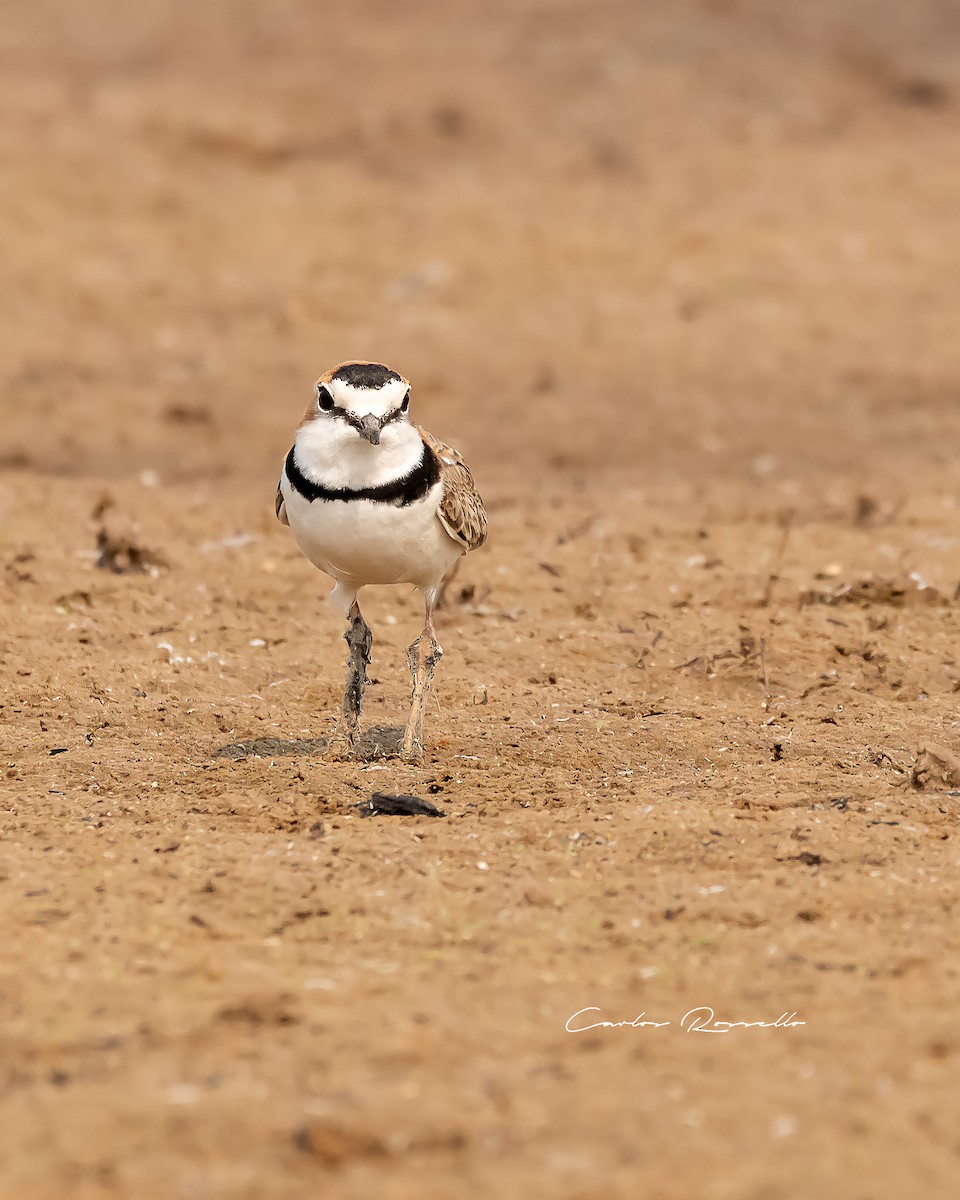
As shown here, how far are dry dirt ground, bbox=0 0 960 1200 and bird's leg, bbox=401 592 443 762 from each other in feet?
0.59

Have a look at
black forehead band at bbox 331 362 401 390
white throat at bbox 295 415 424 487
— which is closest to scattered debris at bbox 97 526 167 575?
white throat at bbox 295 415 424 487

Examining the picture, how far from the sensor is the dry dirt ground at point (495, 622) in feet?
11.5

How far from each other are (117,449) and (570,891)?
6974 mm

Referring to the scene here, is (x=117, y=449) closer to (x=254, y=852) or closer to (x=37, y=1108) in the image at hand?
(x=254, y=852)

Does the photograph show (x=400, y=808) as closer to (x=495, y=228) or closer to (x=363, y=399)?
(x=363, y=399)

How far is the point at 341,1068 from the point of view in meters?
3.57

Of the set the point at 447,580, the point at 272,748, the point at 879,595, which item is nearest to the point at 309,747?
the point at 272,748

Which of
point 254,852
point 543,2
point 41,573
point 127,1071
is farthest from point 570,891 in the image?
point 543,2

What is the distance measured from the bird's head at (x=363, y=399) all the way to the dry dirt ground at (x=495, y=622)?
3.93ft

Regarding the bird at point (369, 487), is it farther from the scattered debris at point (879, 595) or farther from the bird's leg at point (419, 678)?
the scattered debris at point (879, 595)

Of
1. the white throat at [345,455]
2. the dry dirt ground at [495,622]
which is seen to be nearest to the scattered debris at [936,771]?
the dry dirt ground at [495,622]

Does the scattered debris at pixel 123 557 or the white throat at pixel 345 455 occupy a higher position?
the white throat at pixel 345 455

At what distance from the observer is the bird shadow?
5.71 metres

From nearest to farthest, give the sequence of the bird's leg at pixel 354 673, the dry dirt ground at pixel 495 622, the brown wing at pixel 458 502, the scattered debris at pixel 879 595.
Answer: the dry dirt ground at pixel 495 622 < the brown wing at pixel 458 502 < the bird's leg at pixel 354 673 < the scattered debris at pixel 879 595
